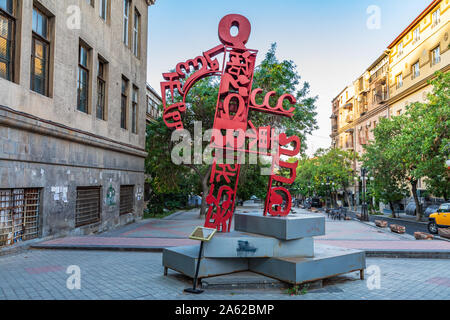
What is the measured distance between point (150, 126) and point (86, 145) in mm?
9980

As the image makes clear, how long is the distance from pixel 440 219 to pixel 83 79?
61.5 feet

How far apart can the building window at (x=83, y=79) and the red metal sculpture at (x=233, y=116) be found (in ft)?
23.2

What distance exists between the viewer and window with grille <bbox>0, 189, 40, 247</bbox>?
10.2 m

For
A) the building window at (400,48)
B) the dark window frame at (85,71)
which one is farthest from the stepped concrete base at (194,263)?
the building window at (400,48)

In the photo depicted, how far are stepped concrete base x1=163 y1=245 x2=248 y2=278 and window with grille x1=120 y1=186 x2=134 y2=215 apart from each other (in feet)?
40.0

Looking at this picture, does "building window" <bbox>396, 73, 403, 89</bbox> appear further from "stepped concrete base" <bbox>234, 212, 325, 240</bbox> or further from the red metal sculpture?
"stepped concrete base" <bbox>234, 212, 325, 240</bbox>

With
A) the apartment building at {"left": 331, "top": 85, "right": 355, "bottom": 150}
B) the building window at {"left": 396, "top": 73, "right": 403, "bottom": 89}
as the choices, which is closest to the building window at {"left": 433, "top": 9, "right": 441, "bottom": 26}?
the building window at {"left": 396, "top": 73, "right": 403, "bottom": 89}

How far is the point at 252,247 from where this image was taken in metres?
7.41

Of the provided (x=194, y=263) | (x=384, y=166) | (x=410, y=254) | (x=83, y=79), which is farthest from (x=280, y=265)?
(x=384, y=166)

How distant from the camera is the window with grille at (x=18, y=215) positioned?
10164 millimetres

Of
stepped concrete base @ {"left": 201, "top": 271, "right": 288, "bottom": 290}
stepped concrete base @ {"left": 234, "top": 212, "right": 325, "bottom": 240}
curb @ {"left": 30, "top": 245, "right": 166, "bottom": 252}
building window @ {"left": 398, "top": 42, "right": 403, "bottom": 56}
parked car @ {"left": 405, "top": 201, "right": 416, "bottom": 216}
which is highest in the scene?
building window @ {"left": 398, "top": 42, "right": 403, "bottom": 56}

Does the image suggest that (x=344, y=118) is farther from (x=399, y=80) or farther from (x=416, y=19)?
(x=416, y=19)
